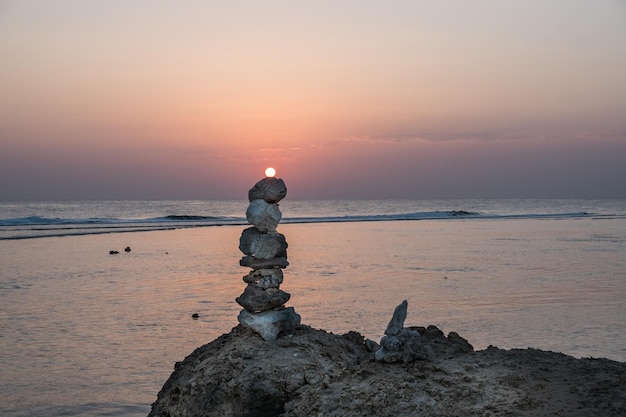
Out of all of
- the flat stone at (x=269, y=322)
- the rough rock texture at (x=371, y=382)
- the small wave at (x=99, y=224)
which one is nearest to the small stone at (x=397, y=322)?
the rough rock texture at (x=371, y=382)

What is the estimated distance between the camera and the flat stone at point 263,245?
11.0 m

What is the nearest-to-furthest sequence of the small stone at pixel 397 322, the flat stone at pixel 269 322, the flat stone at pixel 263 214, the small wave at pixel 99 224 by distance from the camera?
the small stone at pixel 397 322 → the flat stone at pixel 269 322 → the flat stone at pixel 263 214 → the small wave at pixel 99 224

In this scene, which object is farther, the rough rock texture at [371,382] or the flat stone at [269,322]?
the flat stone at [269,322]

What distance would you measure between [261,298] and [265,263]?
0.60 metres

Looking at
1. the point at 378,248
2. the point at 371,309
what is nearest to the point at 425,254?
the point at 378,248

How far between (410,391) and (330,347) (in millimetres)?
2386

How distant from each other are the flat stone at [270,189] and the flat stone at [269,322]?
1.83 metres

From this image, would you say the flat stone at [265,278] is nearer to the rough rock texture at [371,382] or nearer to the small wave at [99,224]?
the rough rock texture at [371,382]

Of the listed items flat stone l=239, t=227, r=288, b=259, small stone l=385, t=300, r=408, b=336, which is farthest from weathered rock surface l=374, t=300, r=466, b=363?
flat stone l=239, t=227, r=288, b=259

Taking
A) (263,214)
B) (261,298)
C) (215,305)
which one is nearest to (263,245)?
(263,214)

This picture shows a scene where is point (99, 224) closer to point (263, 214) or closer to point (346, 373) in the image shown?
point (263, 214)

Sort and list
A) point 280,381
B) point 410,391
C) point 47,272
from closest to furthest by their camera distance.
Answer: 1. point 410,391
2. point 280,381
3. point 47,272

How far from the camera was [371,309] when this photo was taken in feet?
60.2

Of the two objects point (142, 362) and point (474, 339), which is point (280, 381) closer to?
point (142, 362)
